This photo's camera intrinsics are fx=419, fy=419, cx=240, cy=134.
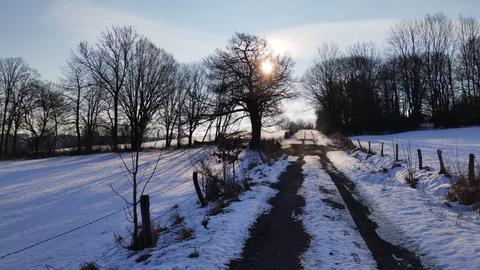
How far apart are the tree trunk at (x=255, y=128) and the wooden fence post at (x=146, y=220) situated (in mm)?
33043

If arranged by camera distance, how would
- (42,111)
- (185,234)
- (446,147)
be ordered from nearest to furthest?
(185,234) → (446,147) → (42,111)

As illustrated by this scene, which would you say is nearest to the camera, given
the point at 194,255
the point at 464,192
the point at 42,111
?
the point at 194,255

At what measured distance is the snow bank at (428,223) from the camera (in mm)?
7969

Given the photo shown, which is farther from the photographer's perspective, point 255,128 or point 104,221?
point 255,128

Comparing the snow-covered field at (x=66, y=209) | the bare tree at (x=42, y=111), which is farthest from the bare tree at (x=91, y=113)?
the snow-covered field at (x=66, y=209)

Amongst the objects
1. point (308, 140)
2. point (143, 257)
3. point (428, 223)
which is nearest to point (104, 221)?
point (143, 257)

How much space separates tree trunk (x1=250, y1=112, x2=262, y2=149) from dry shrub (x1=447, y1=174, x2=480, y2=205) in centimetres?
2956

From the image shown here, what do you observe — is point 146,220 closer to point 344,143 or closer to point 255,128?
point 255,128

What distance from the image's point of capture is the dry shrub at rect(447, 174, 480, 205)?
466 inches

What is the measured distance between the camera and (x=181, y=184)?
72.7ft

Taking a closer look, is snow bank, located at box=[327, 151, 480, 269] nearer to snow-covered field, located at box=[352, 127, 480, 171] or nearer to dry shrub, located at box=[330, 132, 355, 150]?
snow-covered field, located at box=[352, 127, 480, 171]

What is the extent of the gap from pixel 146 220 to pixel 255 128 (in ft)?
112

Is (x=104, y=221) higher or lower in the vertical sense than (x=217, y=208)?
lower

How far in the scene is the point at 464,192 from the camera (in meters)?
12.2
